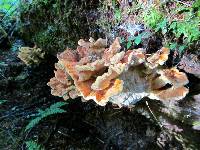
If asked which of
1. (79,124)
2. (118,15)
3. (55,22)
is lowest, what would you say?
(79,124)

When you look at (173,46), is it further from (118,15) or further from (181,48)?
(118,15)

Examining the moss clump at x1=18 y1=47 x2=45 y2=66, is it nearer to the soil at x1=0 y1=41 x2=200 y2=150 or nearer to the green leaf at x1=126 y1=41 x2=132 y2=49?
the soil at x1=0 y1=41 x2=200 y2=150

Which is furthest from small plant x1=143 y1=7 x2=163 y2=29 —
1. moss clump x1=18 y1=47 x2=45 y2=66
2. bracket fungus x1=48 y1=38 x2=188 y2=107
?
moss clump x1=18 y1=47 x2=45 y2=66

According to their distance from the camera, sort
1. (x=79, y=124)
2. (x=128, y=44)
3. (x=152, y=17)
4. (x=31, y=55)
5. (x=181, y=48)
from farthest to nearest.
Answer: (x=31, y=55)
(x=79, y=124)
(x=128, y=44)
(x=152, y=17)
(x=181, y=48)

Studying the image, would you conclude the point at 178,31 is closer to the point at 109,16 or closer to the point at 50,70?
the point at 109,16

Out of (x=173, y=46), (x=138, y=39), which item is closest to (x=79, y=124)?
(x=138, y=39)

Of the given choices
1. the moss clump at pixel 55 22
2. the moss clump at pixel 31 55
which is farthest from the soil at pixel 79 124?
the moss clump at pixel 55 22
